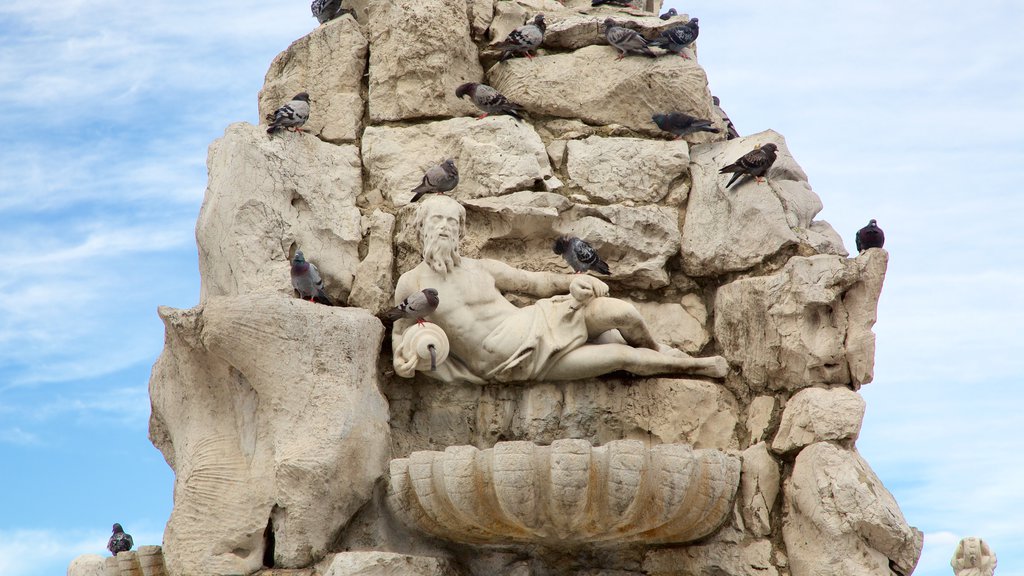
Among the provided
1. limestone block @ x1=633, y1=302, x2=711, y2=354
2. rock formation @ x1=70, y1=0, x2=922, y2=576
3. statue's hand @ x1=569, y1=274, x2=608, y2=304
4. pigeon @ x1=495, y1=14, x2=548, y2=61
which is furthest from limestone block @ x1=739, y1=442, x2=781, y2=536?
pigeon @ x1=495, y1=14, x2=548, y2=61

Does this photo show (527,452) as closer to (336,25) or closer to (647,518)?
(647,518)

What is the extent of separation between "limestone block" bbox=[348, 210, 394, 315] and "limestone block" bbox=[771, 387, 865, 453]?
2.05 meters

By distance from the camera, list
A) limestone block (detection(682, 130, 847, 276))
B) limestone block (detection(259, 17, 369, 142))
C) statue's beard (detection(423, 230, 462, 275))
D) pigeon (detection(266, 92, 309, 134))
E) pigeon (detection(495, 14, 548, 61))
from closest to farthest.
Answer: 1. statue's beard (detection(423, 230, 462, 275))
2. limestone block (detection(682, 130, 847, 276))
3. pigeon (detection(266, 92, 309, 134))
4. limestone block (detection(259, 17, 369, 142))
5. pigeon (detection(495, 14, 548, 61))

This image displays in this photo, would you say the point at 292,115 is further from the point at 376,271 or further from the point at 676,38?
the point at 676,38

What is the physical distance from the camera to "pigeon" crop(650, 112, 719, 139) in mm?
8195

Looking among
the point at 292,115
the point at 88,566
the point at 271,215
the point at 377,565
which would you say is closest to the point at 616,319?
the point at 377,565

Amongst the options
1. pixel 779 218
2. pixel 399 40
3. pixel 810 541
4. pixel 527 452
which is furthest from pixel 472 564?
pixel 399 40

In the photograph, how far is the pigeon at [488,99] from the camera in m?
8.12

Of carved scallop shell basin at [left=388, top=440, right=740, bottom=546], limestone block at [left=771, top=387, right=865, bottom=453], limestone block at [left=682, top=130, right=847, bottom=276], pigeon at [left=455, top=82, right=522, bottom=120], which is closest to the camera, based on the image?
carved scallop shell basin at [left=388, top=440, right=740, bottom=546]

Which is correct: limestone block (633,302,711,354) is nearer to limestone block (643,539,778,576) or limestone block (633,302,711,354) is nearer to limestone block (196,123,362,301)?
limestone block (643,539,778,576)

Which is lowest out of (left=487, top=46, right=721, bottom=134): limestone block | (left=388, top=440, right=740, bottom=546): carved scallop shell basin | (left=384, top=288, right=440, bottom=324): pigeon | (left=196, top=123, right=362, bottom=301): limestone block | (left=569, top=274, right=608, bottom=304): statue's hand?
(left=388, top=440, right=740, bottom=546): carved scallop shell basin

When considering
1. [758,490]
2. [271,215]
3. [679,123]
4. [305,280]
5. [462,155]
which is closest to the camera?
[758,490]

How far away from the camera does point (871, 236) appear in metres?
7.77

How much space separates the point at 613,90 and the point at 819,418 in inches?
88.3
